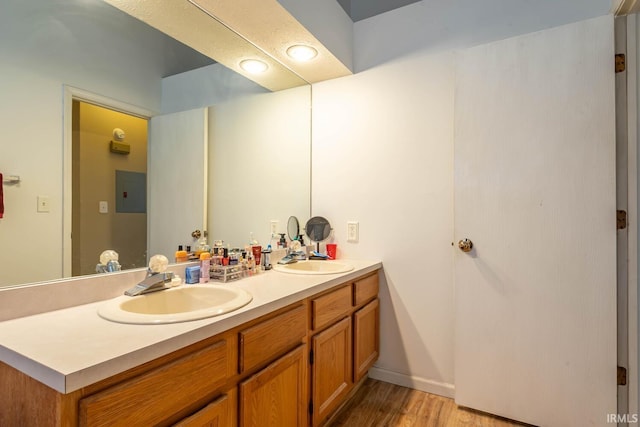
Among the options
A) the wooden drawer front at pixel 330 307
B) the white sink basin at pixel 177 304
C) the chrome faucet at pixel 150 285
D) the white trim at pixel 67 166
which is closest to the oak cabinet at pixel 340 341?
the wooden drawer front at pixel 330 307

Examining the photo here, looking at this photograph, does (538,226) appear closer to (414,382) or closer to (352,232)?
(352,232)

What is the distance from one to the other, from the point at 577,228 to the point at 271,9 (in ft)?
6.02

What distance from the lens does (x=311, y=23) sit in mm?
1750

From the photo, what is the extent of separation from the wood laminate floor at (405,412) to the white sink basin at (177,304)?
99cm

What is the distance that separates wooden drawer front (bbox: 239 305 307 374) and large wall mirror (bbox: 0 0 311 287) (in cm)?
65

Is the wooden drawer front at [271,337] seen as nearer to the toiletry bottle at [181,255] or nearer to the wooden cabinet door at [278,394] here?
the wooden cabinet door at [278,394]

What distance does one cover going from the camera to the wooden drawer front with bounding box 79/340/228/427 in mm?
660

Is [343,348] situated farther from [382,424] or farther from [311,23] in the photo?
[311,23]

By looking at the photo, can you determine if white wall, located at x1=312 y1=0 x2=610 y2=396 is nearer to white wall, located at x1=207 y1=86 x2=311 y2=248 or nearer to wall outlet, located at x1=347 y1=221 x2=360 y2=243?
wall outlet, located at x1=347 y1=221 x2=360 y2=243

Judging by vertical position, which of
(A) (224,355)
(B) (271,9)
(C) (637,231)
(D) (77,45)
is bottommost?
(A) (224,355)

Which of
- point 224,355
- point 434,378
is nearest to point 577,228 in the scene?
point 434,378

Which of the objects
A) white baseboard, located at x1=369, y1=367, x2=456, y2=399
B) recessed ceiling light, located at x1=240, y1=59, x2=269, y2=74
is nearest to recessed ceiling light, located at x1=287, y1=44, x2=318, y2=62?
recessed ceiling light, located at x1=240, y1=59, x2=269, y2=74

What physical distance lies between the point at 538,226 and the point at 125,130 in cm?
200

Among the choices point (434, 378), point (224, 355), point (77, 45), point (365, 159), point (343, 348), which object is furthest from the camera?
point (365, 159)
